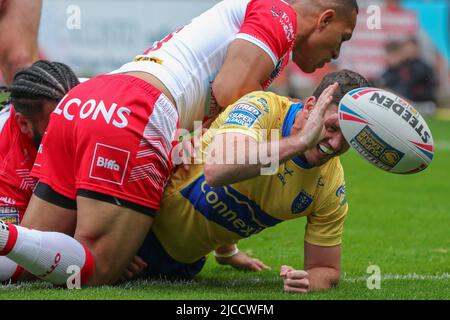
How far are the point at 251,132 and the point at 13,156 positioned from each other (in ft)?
5.54

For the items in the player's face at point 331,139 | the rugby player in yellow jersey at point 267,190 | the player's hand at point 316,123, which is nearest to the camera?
the player's hand at point 316,123

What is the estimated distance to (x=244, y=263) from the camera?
20.8 feet

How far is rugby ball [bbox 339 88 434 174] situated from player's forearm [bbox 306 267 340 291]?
817mm

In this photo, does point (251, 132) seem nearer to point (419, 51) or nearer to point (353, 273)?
point (353, 273)

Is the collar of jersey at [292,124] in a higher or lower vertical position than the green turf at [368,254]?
higher

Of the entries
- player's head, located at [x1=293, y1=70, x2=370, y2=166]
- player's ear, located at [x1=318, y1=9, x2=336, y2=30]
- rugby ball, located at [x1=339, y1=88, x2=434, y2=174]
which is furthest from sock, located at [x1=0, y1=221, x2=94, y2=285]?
player's ear, located at [x1=318, y1=9, x2=336, y2=30]

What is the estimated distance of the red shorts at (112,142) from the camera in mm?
5098

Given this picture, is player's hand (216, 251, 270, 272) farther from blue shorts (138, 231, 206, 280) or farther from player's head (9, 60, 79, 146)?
player's head (9, 60, 79, 146)

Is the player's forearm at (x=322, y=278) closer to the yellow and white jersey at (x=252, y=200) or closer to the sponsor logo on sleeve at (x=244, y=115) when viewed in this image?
the yellow and white jersey at (x=252, y=200)

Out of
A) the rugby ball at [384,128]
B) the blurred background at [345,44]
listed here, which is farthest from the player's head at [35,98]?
the blurred background at [345,44]

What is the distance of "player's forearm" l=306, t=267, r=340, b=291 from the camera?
5.16 m

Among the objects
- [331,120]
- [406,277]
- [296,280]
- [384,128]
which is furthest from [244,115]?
[406,277]
